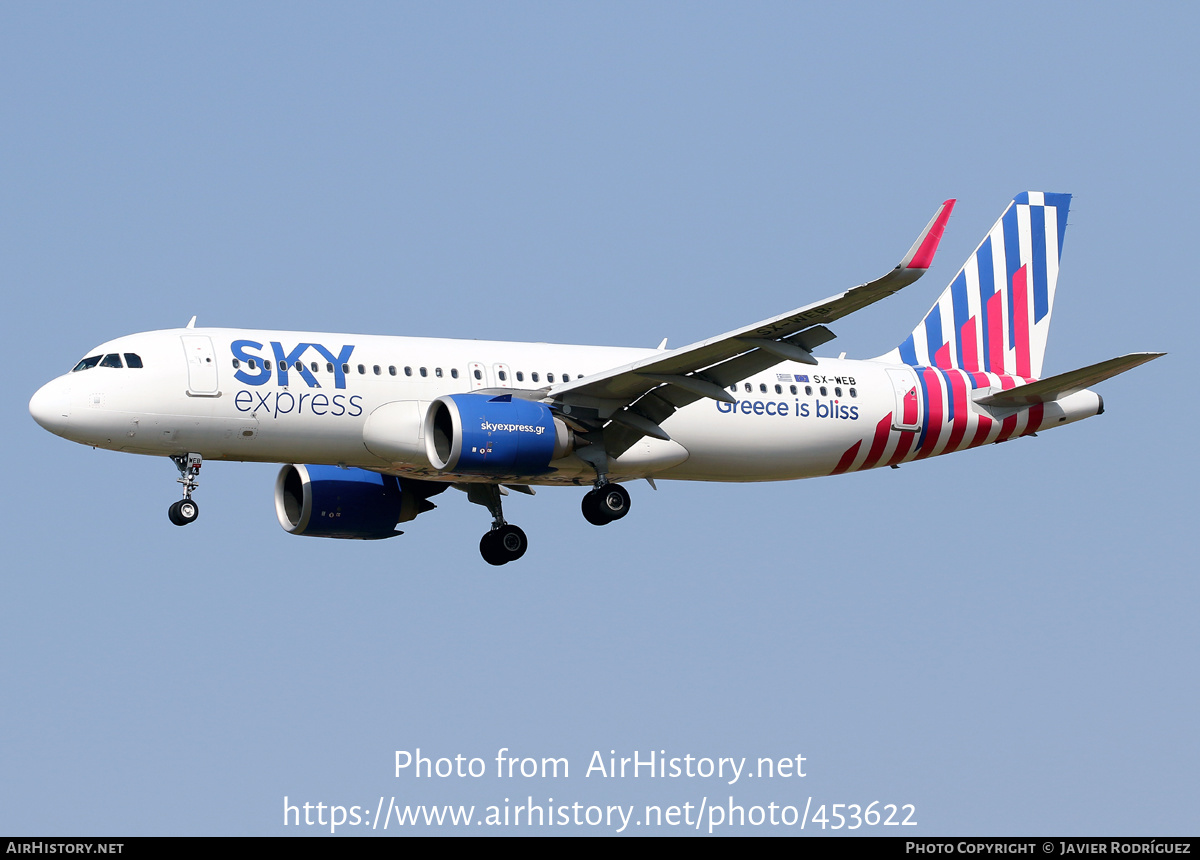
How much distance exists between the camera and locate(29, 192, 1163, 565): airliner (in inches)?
1441

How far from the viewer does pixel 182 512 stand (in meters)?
37.2

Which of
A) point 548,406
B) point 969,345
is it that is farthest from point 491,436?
point 969,345

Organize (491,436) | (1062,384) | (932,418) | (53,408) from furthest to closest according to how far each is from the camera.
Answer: (932,418)
(1062,384)
(491,436)
(53,408)

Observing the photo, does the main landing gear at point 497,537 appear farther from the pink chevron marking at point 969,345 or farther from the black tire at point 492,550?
the pink chevron marking at point 969,345

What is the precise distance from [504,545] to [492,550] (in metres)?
0.33

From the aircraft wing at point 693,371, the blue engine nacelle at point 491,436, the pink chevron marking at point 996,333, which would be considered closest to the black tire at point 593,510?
the aircraft wing at point 693,371

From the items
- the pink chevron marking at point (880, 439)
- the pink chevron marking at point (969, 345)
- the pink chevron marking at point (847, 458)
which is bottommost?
the pink chevron marking at point (847, 458)

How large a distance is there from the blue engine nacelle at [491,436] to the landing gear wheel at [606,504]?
79.6 inches

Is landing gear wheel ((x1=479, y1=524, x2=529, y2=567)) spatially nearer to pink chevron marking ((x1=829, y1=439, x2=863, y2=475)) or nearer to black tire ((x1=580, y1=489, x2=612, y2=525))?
black tire ((x1=580, y1=489, x2=612, y2=525))

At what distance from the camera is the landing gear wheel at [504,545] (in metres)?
43.1

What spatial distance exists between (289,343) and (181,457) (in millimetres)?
3200

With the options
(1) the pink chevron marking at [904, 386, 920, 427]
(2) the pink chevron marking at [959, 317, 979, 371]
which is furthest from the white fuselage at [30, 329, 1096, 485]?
(2) the pink chevron marking at [959, 317, 979, 371]

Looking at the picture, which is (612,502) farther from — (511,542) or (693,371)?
(511,542)
